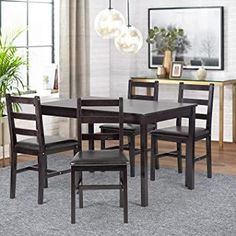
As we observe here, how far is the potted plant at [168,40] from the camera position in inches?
328

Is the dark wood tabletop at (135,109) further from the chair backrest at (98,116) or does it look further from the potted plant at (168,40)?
the potted plant at (168,40)

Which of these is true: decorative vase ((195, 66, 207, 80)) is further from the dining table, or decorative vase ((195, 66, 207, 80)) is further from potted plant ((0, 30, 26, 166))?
potted plant ((0, 30, 26, 166))

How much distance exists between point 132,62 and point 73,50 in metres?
1.18

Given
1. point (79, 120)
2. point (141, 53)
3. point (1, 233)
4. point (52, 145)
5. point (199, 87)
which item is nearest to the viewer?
point (1, 233)

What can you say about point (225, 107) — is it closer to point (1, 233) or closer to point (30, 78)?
point (30, 78)

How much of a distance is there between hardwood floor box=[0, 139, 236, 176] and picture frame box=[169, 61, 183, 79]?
906mm

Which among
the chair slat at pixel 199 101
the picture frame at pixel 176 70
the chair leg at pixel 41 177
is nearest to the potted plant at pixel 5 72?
the chair leg at pixel 41 177

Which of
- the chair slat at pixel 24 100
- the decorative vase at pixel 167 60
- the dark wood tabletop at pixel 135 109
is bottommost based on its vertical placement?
the dark wood tabletop at pixel 135 109

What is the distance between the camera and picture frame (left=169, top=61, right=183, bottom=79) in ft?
26.9

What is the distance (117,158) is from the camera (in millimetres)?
4789

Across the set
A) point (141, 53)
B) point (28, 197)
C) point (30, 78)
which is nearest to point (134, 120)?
point (28, 197)

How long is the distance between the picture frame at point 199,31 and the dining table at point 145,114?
7.78 ft

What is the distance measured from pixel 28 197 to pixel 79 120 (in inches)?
38.1

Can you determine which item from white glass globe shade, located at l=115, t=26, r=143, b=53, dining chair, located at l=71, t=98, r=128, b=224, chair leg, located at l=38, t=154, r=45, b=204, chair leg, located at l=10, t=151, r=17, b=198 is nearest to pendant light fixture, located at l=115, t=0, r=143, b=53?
white glass globe shade, located at l=115, t=26, r=143, b=53
